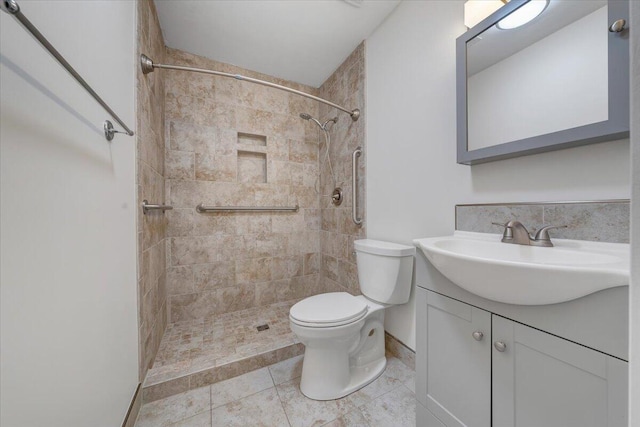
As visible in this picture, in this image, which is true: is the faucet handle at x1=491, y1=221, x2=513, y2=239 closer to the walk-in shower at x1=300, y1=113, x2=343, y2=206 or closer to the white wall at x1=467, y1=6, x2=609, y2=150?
the white wall at x1=467, y1=6, x2=609, y2=150

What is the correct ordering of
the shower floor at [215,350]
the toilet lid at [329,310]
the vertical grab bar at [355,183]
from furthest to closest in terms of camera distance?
the vertical grab bar at [355,183], the shower floor at [215,350], the toilet lid at [329,310]

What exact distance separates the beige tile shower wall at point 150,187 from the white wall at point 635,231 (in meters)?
1.56

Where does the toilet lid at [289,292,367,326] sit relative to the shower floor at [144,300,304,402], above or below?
above

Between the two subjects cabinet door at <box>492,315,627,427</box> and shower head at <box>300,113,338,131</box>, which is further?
shower head at <box>300,113,338,131</box>

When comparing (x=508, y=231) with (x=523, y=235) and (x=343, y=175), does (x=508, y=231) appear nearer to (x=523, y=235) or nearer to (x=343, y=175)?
(x=523, y=235)

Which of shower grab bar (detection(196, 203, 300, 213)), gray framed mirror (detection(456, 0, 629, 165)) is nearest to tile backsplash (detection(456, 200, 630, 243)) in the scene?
gray framed mirror (detection(456, 0, 629, 165))

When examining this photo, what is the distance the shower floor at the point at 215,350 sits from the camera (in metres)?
1.32

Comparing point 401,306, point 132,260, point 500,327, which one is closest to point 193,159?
point 132,260

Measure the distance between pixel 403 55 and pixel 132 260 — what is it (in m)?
1.89

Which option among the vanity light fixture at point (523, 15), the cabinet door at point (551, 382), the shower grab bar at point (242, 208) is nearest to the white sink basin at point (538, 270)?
the cabinet door at point (551, 382)

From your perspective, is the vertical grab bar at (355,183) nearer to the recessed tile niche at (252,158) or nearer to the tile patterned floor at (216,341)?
the recessed tile niche at (252,158)

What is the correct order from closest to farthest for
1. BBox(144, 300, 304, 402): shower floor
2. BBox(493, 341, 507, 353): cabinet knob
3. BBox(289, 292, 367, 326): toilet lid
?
BBox(493, 341, 507, 353): cabinet knob < BBox(289, 292, 367, 326): toilet lid < BBox(144, 300, 304, 402): shower floor

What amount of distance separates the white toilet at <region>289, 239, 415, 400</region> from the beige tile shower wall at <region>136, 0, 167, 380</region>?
0.81 m

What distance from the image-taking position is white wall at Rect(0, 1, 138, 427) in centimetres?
51
